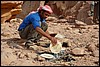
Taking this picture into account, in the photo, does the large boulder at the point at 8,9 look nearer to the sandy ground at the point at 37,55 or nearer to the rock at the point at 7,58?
the sandy ground at the point at 37,55

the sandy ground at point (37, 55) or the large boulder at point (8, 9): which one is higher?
the large boulder at point (8, 9)

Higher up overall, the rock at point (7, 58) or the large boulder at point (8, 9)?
the large boulder at point (8, 9)

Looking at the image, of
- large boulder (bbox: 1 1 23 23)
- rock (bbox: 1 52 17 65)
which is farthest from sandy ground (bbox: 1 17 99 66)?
large boulder (bbox: 1 1 23 23)

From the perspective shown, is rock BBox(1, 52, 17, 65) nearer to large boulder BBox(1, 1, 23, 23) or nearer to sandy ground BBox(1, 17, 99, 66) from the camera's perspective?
sandy ground BBox(1, 17, 99, 66)

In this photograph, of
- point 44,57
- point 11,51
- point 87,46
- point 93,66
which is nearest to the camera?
point 93,66

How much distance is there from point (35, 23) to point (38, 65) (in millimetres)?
915

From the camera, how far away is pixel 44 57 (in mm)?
4266

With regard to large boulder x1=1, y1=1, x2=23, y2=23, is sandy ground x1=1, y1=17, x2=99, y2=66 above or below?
below

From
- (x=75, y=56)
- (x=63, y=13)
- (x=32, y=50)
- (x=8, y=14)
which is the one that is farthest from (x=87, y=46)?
(x=63, y=13)

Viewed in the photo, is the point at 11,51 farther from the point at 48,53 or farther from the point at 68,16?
the point at 68,16

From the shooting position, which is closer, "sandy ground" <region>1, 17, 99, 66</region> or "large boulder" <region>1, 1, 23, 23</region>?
"sandy ground" <region>1, 17, 99, 66</region>

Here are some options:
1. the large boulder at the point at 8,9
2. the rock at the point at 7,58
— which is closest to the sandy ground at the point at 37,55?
the rock at the point at 7,58

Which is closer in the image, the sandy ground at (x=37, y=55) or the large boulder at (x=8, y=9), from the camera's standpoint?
the sandy ground at (x=37, y=55)

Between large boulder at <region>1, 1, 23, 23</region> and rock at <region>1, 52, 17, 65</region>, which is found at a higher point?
large boulder at <region>1, 1, 23, 23</region>
